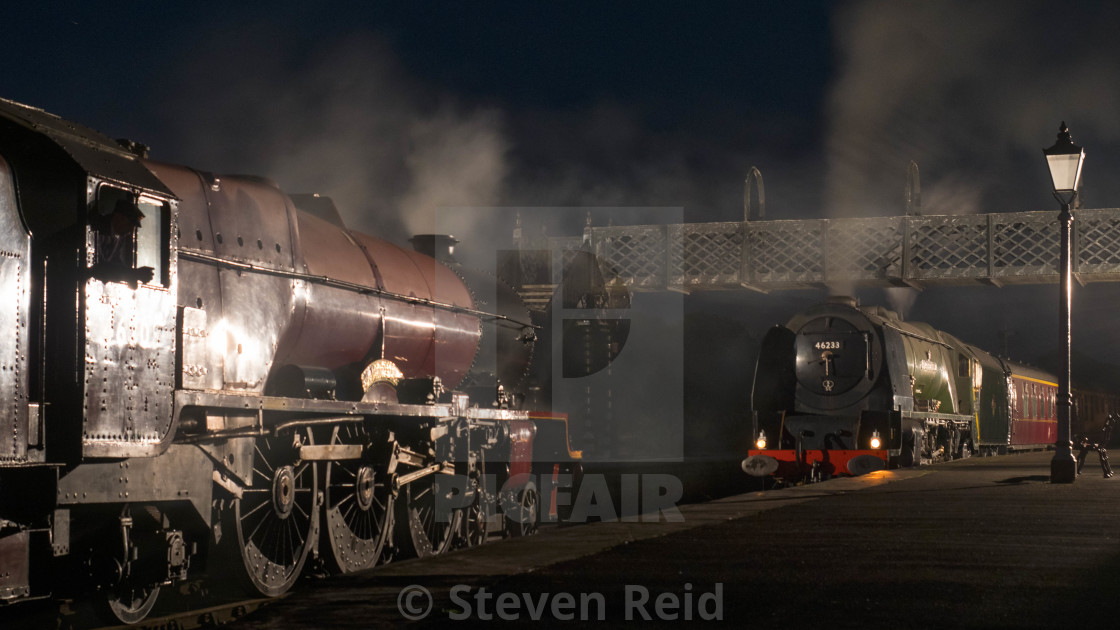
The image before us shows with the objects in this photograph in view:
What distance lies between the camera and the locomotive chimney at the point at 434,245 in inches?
480

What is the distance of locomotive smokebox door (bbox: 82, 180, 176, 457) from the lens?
6070 mm

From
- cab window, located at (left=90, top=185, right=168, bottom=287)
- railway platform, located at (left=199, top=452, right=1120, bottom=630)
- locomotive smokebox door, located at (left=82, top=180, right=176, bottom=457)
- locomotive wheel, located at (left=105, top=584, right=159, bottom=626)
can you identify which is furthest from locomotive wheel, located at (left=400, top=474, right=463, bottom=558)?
cab window, located at (left=90, top=185, right=168, bottom=287)

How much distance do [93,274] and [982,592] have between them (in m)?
5.01

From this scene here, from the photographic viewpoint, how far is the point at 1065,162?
1552 centimetres

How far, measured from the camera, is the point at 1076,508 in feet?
38.1

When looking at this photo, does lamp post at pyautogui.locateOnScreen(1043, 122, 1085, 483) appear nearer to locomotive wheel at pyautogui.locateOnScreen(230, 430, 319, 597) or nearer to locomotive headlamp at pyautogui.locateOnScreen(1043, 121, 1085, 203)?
locomotive headlamp at pyautogui.locateOnScreen(1043, 121, 1085, 203)

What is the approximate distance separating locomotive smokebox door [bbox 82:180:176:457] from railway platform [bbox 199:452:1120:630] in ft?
4.05

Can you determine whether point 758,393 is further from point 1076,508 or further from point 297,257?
point 297,257

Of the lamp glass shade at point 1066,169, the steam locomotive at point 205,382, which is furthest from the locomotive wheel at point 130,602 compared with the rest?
the lamp glass shade at point 1066,169

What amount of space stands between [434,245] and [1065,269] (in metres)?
9.69

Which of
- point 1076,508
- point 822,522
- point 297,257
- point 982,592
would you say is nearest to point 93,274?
point 297,257

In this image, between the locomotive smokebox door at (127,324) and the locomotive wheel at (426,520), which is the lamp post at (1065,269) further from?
the locomotive smokebox door at (127,324)

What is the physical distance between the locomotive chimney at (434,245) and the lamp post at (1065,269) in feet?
28.5

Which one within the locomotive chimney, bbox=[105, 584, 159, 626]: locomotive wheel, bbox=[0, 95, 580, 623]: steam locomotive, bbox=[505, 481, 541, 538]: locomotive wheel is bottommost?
bbox=[505, 481, 541, 538]: locomotive wheel
